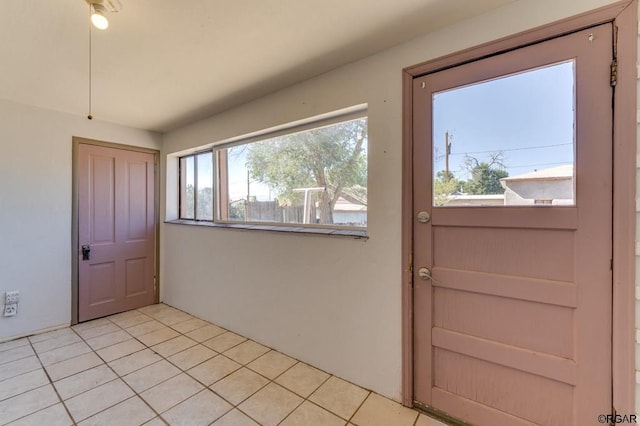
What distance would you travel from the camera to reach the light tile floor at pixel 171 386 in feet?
5.36

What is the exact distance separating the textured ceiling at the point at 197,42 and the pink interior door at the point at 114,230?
3.01 ft

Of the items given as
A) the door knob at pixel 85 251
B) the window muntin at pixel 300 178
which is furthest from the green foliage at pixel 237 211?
the door knob at pixel 85 251

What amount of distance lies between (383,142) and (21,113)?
3465 millimetres

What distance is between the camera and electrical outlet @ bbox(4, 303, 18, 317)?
2568 mm

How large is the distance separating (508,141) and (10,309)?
433cm

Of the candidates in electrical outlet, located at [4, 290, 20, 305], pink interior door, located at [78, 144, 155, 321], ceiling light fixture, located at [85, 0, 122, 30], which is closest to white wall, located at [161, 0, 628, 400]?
ceiling light fixture, located at [85, 0, 122, 30]

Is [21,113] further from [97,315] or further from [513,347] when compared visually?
[513,347]

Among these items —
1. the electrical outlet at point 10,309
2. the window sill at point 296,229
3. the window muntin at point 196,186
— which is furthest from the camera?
the window muntin at point 196,186

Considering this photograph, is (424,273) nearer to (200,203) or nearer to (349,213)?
(349,213)

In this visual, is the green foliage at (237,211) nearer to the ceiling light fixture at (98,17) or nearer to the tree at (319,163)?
the tree at (319,163)

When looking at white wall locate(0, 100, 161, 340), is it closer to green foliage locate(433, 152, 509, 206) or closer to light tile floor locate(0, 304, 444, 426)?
light tile floor locate(0, 304, 444, 426)

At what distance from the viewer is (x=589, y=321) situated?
1.26 m

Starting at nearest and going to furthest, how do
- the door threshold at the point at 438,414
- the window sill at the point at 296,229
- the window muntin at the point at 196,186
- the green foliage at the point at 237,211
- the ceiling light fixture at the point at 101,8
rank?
the ceiling light fixture at the point at 101,8, the door threshold at the point at 438,414, the window sill at the point at 296,229, the green foliage at the point at 237,211, the window muntin at the point at 196,186

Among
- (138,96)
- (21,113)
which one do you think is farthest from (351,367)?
(21,113)
